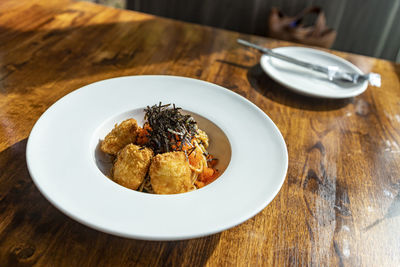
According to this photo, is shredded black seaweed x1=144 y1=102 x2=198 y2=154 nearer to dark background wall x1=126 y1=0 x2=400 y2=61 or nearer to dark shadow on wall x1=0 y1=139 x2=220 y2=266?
dark shadow on wall x1=0 y1=139 x2=220 y2=266

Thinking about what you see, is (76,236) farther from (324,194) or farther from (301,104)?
(301,104)

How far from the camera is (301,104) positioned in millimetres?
1531

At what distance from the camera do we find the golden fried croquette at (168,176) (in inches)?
Result: 37.4

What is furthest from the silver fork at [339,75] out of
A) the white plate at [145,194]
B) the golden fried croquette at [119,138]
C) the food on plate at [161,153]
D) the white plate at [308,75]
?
the golden fried croquette at [119,138]

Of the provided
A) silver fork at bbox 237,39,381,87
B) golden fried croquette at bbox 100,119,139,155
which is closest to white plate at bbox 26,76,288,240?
golden fried croquette at bbox 100,119,139,155

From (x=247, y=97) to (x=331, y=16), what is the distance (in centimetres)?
306

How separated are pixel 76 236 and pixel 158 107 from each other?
499 mm

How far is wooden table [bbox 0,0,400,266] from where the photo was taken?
2.81 ft

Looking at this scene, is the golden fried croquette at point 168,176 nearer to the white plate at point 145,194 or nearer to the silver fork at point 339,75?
→ the white plate at point 145,194

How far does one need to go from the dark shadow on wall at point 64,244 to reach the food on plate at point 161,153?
0.16 metres

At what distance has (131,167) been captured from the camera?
978 mm

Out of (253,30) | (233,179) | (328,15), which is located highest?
(233,179)

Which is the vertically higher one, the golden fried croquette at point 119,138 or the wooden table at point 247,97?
the golden fried croquette at point 119,138

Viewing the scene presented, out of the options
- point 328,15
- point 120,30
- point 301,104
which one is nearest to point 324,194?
point 301,104
